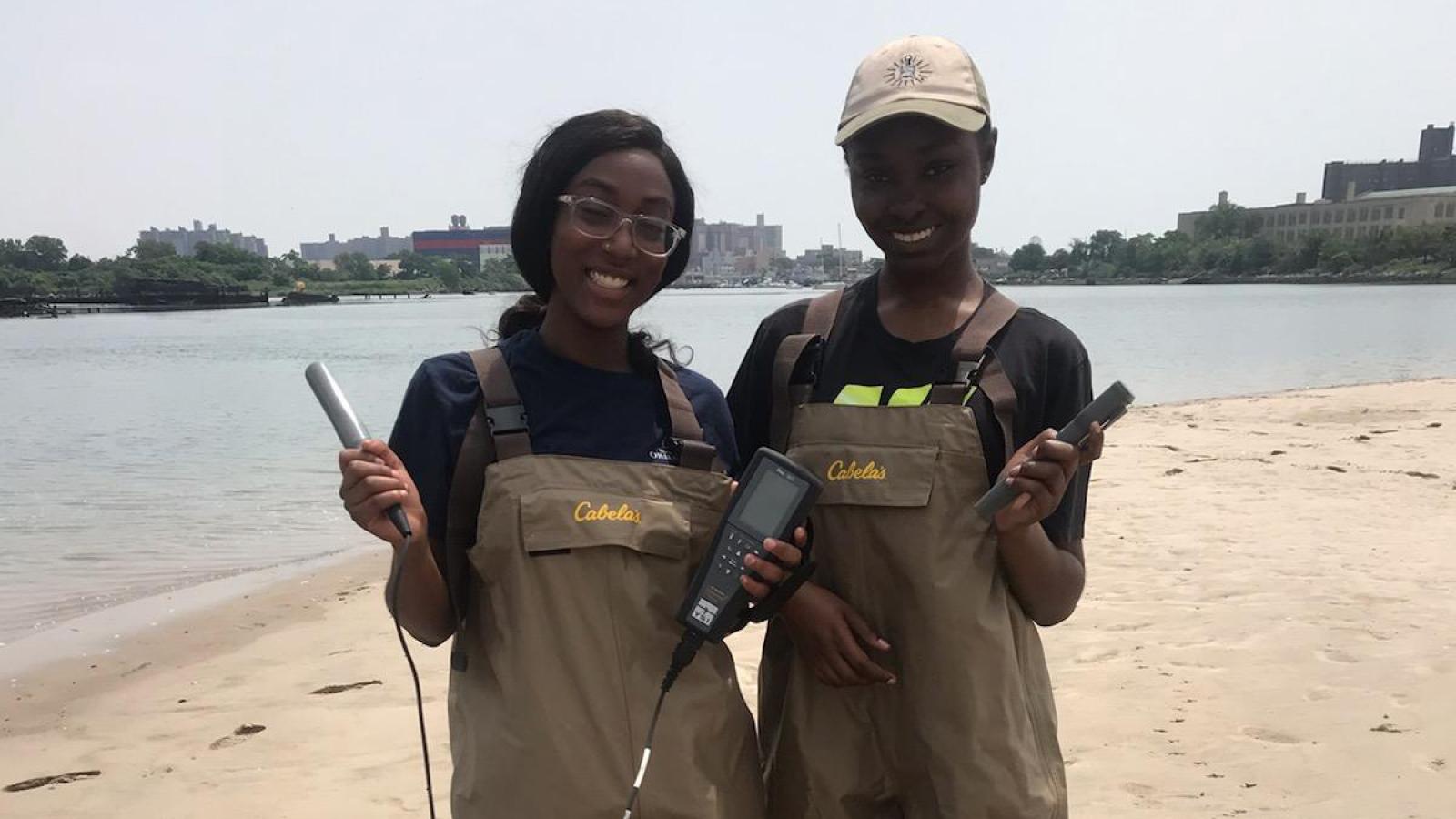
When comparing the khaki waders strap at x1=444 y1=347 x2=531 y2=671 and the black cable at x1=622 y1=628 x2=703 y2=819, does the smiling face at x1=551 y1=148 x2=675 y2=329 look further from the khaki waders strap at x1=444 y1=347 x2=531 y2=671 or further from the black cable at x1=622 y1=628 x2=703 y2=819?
the black cable at x1=622 y1=628 x2=703 y2=819

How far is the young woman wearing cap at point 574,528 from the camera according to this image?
1772mm

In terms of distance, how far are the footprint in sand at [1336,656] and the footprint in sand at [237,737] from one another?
→ 17.8 ft

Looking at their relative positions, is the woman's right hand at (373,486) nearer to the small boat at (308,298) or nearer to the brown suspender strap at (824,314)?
the brown suspender strap at (824,314)

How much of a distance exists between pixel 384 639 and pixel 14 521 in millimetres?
6967

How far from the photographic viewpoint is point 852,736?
6.70 ft

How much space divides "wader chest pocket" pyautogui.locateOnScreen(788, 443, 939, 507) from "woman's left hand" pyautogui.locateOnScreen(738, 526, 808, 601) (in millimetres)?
149

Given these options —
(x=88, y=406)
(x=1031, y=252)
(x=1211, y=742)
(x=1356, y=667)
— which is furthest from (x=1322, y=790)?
(x=1031, y=252)

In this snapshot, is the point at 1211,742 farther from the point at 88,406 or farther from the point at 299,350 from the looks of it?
the point at 299,350

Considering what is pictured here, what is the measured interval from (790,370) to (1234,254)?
130 metres

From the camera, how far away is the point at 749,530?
5.99ft

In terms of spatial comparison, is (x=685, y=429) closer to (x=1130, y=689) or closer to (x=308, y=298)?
(x=1130, y=689)

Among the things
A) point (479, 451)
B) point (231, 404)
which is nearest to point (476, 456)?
point (479, 451)

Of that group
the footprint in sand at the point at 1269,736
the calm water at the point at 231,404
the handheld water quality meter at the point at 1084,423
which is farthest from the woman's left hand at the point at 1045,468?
the footprint in sand at the point at 1269,736

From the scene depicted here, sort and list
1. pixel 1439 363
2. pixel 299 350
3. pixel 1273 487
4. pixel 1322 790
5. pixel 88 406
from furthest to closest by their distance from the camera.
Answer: pixel 299 350 < pixel 1439 363 < pixel 88 406 < pixel 1273 487 < pixel 1322 790
